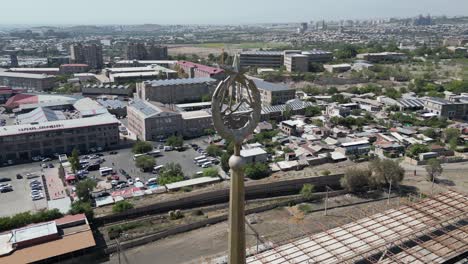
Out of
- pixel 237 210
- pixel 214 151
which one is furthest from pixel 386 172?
pixel 237 210

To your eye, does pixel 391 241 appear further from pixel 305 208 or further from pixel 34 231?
pixel 34 231

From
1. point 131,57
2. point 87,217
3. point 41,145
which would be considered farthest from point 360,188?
point 131,57

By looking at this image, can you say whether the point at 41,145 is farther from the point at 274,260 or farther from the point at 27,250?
the point at 274,260

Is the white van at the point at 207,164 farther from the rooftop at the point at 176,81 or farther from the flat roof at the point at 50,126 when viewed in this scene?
the rooftop at the point at 176,81

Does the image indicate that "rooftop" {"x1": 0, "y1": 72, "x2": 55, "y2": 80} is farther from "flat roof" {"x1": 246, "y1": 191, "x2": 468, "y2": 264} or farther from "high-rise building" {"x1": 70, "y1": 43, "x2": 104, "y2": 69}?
"flat roof" {"x1": 246, "y1": 191, "x2": 468, "y2": 264}

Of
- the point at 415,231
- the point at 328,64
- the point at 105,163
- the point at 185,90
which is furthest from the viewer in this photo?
the point at 328,64

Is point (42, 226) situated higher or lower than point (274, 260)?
lower

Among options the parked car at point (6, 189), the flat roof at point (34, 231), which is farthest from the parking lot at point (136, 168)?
the flat roof at point (34, 231)
